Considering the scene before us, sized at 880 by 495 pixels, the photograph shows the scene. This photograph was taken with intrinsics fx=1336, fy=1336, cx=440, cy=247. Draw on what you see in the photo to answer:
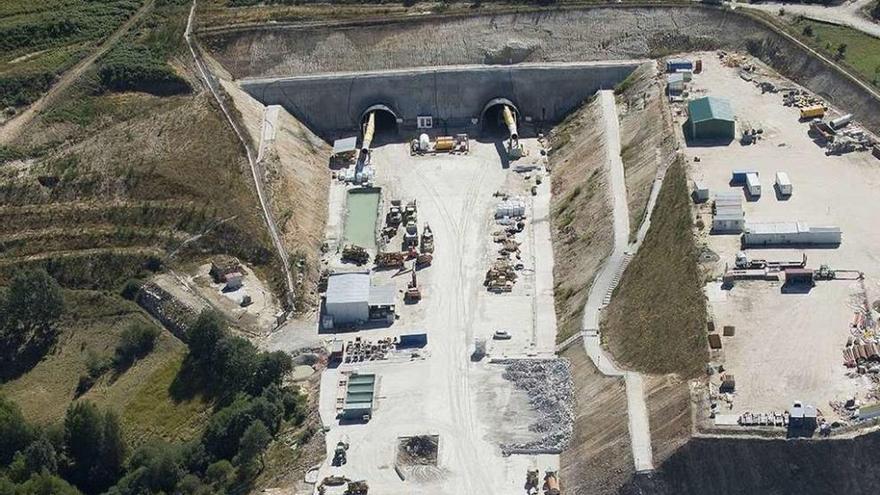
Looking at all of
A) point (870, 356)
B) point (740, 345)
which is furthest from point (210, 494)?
point (870, 356)

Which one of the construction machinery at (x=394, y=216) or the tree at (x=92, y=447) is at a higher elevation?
the construction machinery at (x=394, y=216)

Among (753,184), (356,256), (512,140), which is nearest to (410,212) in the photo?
(356,256)

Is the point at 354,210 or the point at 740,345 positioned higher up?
the point at 354,210

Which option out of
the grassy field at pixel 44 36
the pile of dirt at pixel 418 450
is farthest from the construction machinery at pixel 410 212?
the grassy field at pixel 44 36

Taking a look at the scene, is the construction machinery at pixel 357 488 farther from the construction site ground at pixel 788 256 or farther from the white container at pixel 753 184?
the white container at pixel 753 184

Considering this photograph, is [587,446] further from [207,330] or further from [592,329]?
[207,330]

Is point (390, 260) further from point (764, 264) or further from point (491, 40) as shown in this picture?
point (491, 40)
